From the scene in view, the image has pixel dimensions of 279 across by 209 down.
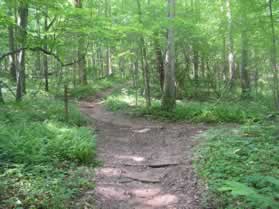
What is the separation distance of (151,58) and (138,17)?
5.64 metres

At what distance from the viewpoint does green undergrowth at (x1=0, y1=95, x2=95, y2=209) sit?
186 inches

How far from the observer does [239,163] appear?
6121mm

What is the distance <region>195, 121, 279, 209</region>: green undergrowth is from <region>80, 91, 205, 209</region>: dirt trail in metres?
0.37

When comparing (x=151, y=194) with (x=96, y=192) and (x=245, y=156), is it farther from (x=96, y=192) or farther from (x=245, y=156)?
(x=245, y=156)

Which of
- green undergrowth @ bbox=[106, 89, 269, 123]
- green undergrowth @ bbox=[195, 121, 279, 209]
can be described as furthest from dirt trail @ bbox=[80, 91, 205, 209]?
green undergrowth @ bbox=[106, 89, 269, 123]

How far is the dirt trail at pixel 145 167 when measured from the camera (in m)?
5.27

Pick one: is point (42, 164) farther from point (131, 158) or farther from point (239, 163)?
point (239, 163)

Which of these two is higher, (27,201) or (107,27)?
(107,27)

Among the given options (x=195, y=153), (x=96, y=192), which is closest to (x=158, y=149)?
(x=195, y=153)

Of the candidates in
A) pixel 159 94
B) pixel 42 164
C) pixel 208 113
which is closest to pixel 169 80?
pixel 208 113

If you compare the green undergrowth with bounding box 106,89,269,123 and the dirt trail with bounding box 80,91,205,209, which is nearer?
the dirt trail with bounding box 80,91,205,209

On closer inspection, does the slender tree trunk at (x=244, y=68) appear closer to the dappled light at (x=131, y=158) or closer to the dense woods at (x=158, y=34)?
the dense woods at (x=158, y=34)

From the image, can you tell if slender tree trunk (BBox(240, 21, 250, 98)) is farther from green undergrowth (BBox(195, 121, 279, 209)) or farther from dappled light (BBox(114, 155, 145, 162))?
dappled light (BBox(114, 155, 145, 162))

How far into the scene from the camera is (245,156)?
6.52 meters
